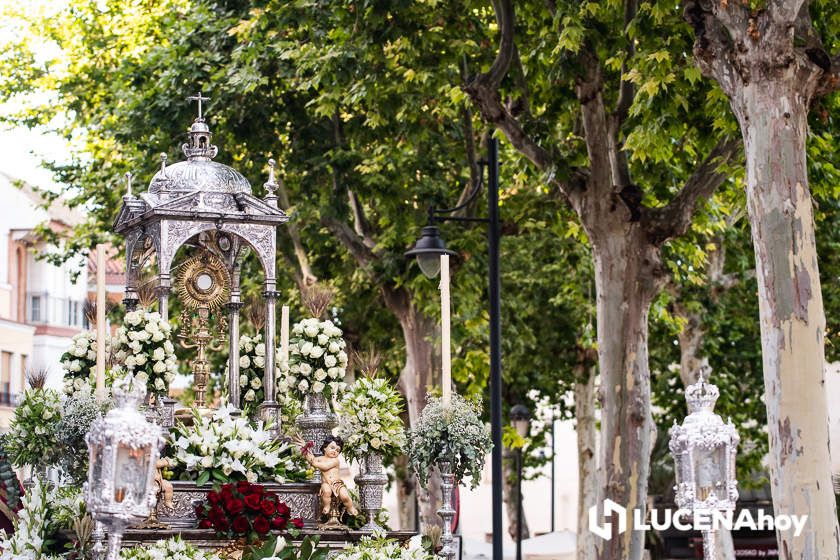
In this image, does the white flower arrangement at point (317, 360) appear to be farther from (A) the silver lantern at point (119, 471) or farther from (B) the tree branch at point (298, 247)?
(B) the tree branch at point (298, 247)

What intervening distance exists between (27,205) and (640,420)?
130 ft

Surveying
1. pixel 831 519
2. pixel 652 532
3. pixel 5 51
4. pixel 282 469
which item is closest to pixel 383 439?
pixel 282 469

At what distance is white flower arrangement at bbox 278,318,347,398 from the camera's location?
45.9ft

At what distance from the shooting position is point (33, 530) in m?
12.9

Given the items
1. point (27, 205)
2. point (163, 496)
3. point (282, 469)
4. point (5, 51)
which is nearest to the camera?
point (163, 496)

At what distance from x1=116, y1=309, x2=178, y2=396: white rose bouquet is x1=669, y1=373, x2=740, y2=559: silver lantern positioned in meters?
4.88

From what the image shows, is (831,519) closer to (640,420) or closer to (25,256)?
(640,420)

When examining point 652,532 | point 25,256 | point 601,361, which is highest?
point 25,256

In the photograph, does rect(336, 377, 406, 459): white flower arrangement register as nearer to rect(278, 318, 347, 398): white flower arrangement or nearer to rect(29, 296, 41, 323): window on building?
rect(278, 318, 347, 398): white flower arrangement

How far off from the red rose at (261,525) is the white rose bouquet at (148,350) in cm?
179

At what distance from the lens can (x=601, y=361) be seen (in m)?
19.3

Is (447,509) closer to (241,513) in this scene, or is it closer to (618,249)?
(241,513)

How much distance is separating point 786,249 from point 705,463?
407cm

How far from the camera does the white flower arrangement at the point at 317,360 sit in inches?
551
